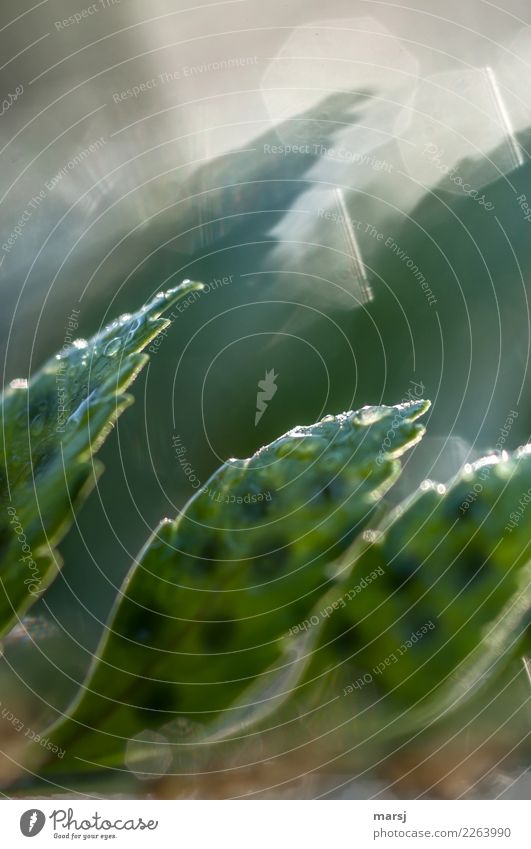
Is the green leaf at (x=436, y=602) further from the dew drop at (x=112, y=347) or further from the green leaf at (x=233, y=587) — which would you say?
the dew drop at (x=112, y=347)

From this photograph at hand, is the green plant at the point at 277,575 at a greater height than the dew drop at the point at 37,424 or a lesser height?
lesser

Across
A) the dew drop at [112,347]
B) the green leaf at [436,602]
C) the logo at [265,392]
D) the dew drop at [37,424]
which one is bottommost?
the green leaf at [436,602]

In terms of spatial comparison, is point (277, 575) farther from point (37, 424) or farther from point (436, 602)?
point (37, 424)

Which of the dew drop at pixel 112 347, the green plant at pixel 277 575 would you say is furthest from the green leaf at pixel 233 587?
the dew drop at pixel 112 347

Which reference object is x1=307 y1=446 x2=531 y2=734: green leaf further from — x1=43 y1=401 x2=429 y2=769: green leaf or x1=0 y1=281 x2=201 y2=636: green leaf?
x1=0 y1=281 x2=201 y2=636: green leaf

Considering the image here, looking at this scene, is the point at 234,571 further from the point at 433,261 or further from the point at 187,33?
the point at 187,33
